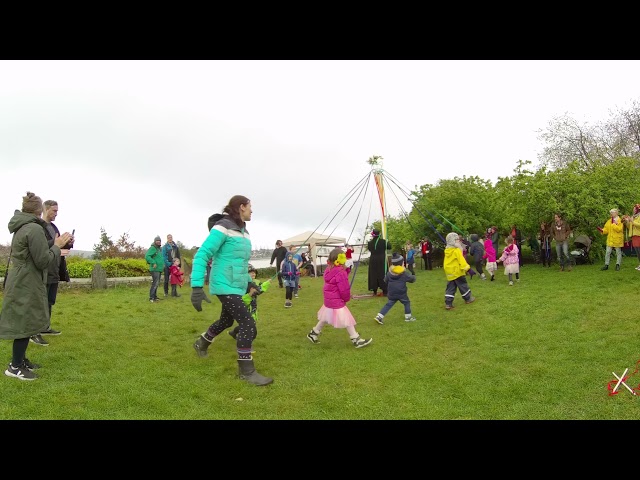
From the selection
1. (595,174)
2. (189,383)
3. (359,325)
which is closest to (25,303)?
(189,383)

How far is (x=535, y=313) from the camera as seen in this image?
29.6 feet

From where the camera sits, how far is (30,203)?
18.0ft

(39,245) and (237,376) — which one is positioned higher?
(39,245)

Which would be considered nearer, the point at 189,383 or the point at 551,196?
the point at 189,383

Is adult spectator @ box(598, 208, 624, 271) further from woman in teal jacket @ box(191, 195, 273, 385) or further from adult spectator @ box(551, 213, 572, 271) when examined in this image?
woman in teal jacket @ box(191, 195, 273, 385)

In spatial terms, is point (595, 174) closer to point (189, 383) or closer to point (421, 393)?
point (421, 393)

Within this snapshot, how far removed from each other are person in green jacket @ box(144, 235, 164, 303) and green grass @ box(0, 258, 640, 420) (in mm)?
2556

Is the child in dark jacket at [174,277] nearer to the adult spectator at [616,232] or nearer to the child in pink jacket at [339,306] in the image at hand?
the child in pink jacket at [339,306]

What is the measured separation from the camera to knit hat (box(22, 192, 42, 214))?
5.46m

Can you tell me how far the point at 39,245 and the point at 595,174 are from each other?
1691 cm

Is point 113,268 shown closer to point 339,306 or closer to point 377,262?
point 377,262

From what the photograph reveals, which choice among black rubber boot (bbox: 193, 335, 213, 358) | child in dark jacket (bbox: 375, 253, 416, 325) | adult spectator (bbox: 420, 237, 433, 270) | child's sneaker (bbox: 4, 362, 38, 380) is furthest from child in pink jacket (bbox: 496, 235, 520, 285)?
child's sneaker (bbox: 4, 362, 38, 380)

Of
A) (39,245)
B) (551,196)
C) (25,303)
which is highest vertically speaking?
(551,196)

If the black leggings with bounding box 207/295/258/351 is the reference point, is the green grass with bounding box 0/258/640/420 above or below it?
below
